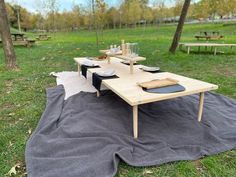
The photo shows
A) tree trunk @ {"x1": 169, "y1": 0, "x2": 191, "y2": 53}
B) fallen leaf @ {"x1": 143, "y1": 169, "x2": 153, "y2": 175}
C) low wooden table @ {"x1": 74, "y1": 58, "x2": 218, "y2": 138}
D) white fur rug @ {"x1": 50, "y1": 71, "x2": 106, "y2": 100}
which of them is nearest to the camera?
fallen leaf @ {"x1": 143, "y1": 169, "x2": 153, "y2": 175}

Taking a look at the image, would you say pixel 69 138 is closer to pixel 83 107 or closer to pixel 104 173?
pixel 104 173

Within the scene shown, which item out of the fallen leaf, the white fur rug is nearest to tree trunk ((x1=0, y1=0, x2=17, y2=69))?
the white fur rug

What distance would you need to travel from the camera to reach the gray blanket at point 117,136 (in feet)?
7.15

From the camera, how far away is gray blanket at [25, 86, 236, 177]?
7.15 feet

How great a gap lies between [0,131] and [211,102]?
313cm

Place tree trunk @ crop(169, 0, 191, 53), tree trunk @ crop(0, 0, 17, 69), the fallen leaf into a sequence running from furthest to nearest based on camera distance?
tree trunk @ crop(169, 0, 191, 53), tree trunk @ crop(0, 0, 17, 69), the fallen leaf

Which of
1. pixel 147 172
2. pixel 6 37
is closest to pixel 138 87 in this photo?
pixel 147 172

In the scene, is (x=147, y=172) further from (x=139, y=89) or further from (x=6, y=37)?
(x=6, y=37)

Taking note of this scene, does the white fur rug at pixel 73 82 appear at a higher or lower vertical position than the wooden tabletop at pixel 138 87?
lower

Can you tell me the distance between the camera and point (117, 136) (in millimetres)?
2605

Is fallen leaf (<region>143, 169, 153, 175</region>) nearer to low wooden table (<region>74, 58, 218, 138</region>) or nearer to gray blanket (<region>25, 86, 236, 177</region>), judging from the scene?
gray blanket (<region>25, 86, 236, 177</region>)

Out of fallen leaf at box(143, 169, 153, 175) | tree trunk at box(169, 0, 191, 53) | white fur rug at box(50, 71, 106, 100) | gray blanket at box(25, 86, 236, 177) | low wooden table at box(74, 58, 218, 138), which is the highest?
tree trunk at box(169, 0, 191, 53)

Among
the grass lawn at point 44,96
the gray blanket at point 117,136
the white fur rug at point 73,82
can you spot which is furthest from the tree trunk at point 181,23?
the gray blanket at point 117,136

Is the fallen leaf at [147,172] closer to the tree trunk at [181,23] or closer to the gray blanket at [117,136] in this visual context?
A: the gray blanket at [117,136]
